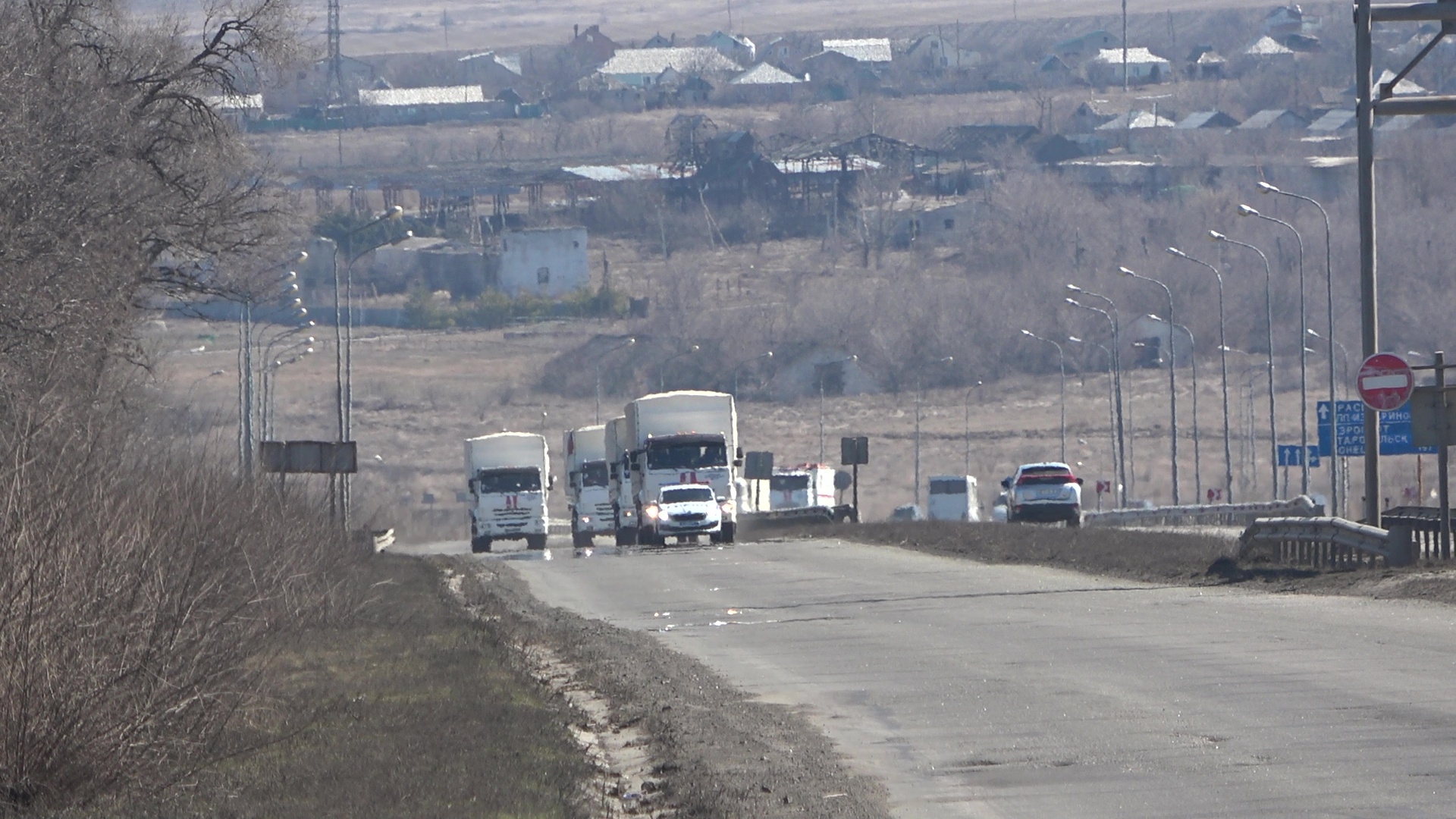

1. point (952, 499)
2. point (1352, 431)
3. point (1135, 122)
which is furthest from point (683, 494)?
point (1135, 122)

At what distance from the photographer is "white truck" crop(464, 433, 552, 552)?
177 feet

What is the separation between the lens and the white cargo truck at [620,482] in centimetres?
5069

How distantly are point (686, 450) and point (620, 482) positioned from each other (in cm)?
418

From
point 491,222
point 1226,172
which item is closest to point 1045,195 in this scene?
point 1226,172

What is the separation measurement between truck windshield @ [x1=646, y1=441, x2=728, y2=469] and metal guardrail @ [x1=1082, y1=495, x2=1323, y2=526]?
10.3 metres

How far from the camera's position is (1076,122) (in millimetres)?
196375

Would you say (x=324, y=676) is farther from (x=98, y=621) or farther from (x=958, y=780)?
(x=958, y=780)

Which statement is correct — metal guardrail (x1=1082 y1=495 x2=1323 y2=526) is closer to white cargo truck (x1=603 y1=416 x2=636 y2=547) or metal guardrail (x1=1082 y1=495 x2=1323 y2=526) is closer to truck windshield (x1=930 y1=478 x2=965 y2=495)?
white cargo truck (x1=603 y1=416 x2=636 y2=547)

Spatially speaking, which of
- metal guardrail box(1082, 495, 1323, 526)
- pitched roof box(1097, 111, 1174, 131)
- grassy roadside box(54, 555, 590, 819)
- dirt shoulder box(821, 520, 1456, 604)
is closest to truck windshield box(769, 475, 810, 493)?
dirt shoulder box(821, 520, 1456, 604)

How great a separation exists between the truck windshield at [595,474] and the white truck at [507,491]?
219 inches

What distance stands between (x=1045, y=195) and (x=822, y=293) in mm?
34820

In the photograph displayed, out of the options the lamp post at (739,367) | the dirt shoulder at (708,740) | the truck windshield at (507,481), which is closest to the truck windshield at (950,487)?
the truck windshield at (507,481)

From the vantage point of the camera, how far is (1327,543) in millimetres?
25031

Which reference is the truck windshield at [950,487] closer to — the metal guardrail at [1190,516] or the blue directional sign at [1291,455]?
the blue directional sign at [1291,455]
